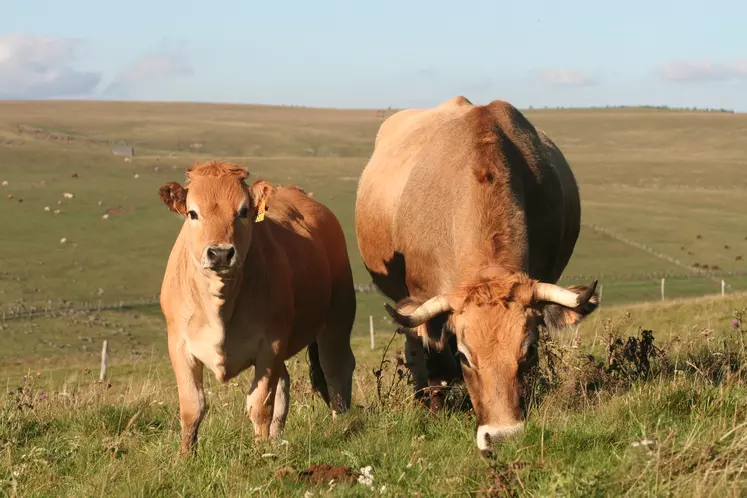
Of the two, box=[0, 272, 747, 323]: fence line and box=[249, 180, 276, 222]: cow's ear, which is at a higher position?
box=[249, 180, 276, 222]: cow's ear

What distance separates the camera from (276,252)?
853 cm

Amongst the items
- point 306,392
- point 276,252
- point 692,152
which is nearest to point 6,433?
point 276,252

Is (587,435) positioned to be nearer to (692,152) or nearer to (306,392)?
(306,392)

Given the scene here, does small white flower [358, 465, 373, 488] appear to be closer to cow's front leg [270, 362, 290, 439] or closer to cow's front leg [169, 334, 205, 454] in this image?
cow's front leg [169, 334, 205, 454]

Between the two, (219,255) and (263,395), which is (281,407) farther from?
(219,255)

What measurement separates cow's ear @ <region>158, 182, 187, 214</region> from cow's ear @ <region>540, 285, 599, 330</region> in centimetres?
284

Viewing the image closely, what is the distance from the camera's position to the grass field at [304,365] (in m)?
5.89

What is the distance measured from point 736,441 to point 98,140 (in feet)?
401

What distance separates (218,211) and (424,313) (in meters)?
1.73

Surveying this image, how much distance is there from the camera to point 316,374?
10.6 meters

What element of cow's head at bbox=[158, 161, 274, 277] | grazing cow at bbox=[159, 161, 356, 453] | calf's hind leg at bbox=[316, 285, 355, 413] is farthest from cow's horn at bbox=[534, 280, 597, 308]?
calf's hind leg at bbox=[316, 285, 355, 413]

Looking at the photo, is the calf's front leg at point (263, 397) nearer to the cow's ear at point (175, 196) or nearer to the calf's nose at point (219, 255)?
the calf's nose at point (219, 255)

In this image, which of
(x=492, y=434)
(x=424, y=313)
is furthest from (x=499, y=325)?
(x=492, y=434)

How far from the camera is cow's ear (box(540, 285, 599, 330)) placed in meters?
7.52
